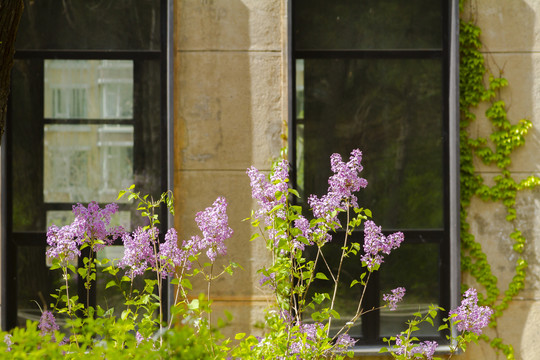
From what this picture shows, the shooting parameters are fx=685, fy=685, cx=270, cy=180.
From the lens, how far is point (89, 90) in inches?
248

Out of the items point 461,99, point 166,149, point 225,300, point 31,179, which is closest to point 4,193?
point 31,179

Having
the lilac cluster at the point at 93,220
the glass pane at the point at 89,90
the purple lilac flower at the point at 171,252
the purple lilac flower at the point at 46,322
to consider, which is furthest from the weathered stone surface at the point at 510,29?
the purple lilac flower at the point at 46,322

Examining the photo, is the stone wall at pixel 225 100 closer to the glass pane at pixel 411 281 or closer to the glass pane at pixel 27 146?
the glass pane at pixel 411 281

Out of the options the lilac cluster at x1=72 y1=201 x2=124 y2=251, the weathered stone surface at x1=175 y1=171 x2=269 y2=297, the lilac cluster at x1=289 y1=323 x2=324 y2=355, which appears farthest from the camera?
the weathered stone surface at x1=175 y1=171 x2=269 y2=297

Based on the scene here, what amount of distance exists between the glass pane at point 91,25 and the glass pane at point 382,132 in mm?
1516

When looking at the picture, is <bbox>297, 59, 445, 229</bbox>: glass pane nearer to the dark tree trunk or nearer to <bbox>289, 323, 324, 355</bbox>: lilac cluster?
<bbox>289, 323, 324, 355</bbox>: lilac cluster

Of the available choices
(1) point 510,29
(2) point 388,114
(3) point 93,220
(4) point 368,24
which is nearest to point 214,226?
(3) point 93,220

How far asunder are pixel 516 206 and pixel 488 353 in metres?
1.35

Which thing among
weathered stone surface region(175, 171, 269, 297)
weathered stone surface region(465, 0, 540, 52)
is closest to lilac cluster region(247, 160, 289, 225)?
weathered stone surface region(175, 171, 269, 297)

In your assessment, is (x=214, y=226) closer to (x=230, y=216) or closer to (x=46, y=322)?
(x=46, y=322)

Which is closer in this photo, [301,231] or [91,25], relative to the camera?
[301,231]

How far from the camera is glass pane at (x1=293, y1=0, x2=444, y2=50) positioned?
626cm

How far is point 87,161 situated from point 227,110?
1.38 meters

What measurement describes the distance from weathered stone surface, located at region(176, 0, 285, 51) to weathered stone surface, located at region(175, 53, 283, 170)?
93mm
